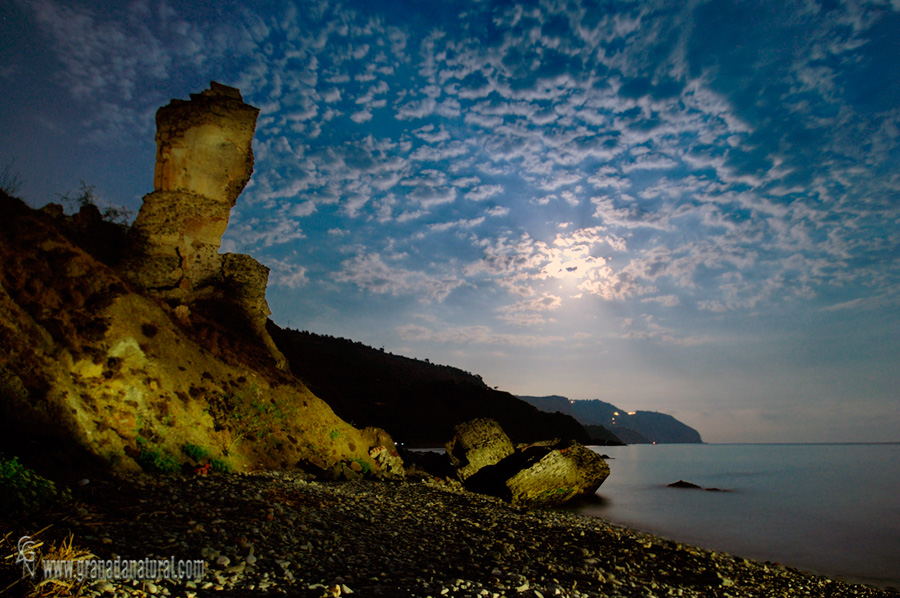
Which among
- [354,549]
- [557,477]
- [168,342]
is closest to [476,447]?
[557,477]

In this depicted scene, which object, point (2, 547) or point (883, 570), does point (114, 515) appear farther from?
point (883, 570)

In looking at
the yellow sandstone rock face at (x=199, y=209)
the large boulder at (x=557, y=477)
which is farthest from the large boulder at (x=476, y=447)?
the yellow sandstone rock face at (x=199, y=209)

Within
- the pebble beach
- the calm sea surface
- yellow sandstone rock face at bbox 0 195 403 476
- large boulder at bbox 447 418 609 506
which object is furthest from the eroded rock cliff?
the calm sea surface

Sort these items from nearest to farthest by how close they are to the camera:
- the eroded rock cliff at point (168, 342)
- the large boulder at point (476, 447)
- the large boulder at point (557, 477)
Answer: the eroded rock cliff at point (168, 342), the large boulder at point (557, 477), the large boulder at point (476, 447)

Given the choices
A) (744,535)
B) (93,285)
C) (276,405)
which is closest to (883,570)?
(744,535)

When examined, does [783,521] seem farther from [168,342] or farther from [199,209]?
[199,209]

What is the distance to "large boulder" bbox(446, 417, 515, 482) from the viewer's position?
836 inches

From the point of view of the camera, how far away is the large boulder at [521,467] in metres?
19.1

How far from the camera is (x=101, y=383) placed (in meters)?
10.6

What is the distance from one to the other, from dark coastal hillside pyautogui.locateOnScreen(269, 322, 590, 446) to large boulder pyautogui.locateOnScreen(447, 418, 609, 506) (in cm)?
3460

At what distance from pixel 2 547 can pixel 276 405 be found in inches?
446

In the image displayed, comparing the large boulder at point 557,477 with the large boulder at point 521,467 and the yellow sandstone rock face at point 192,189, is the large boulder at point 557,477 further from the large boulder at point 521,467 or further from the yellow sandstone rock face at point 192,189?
the yellow sandstone rock face at point 192,189

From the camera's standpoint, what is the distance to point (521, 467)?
19.2m

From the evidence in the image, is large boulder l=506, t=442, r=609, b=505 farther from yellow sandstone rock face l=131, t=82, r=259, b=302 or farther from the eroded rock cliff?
yellow sandstone rock face l=131, t=82, r=259, b=302
